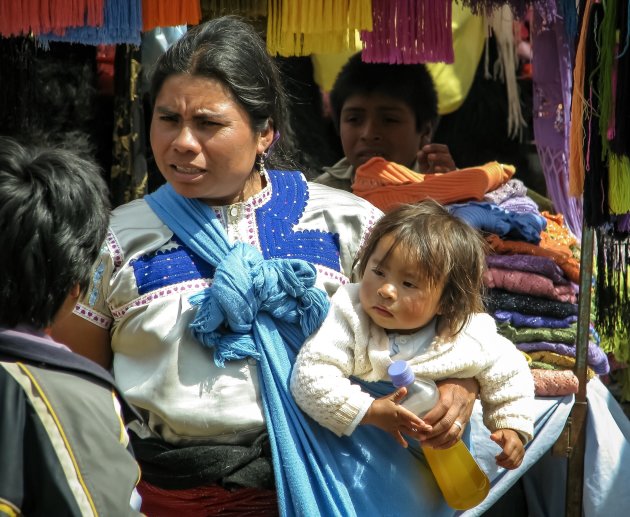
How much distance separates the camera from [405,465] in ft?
9.09

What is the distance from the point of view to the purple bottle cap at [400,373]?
2578 mm

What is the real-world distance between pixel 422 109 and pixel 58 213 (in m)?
2.73

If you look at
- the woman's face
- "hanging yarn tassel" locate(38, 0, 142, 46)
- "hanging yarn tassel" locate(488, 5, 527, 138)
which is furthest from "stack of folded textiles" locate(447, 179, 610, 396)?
"hanging yarn tassel" locate(488, 5, 527, 138)

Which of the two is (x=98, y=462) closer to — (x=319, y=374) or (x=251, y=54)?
(x=319, y=374)

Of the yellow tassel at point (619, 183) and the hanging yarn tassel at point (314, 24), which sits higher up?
the hanging yarn tassel at point (314, 24)

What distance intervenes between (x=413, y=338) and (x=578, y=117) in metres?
0.85

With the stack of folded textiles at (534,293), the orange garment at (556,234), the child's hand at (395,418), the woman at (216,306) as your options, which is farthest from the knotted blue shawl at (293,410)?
the orange garment at (556,234)

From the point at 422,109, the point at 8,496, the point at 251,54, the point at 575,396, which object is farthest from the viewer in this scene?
the point at 422,109

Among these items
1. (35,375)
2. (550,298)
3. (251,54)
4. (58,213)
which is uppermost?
(251,54)

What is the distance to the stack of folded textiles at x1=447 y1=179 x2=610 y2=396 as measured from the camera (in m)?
3.47

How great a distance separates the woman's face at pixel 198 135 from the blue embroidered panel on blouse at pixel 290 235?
0.16 metres

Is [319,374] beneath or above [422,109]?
beneath

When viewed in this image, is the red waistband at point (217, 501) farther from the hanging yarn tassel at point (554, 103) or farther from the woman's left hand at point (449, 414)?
the hanging yarn tassel at point (554, 103)

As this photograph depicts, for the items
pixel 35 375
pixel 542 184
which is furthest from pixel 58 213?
pixel 542 184
